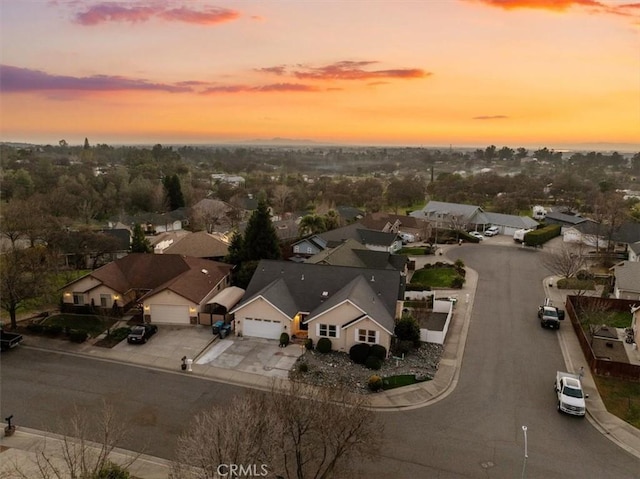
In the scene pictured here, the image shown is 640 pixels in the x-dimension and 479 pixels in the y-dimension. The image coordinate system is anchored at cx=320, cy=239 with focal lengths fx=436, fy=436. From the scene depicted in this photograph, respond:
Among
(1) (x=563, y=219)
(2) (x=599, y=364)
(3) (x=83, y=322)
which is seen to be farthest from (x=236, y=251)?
(1) (x=563, y=219)

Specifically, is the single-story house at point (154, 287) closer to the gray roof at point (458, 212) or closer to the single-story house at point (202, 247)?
the single-story house at point (202, 247)

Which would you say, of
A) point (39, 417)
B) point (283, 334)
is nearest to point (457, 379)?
point (283, 334)

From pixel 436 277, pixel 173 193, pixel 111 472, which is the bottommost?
pixel 436 277

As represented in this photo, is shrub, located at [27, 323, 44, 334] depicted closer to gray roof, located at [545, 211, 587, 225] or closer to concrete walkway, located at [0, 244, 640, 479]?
concrete walkway, located at [0, 244, 640, 479]

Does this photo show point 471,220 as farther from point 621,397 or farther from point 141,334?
point 141,334

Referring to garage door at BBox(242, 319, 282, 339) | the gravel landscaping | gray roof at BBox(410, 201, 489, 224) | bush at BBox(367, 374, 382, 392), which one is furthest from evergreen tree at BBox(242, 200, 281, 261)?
gray roof at BBox(410, 201, 489, 224)

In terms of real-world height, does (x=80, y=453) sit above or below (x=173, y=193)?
below
